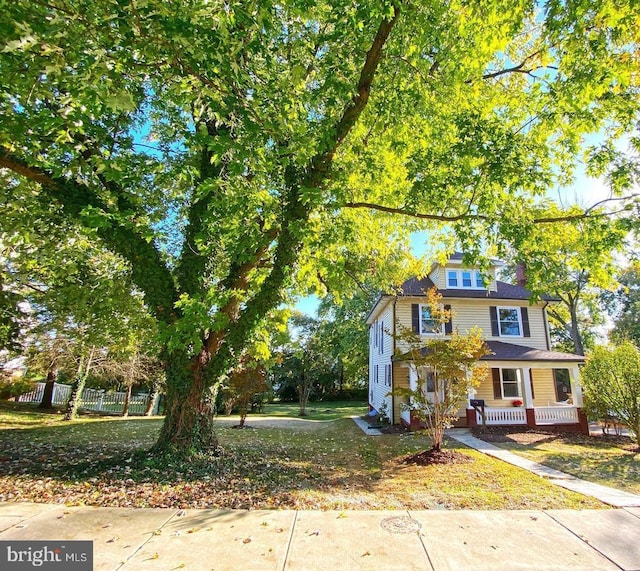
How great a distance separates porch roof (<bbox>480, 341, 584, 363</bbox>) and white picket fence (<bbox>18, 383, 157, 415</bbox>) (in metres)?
19.3

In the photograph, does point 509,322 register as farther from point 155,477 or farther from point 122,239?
point 122,239

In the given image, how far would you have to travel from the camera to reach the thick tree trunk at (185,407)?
7043mm

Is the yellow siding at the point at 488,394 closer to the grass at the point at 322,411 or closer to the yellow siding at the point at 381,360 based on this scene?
the yellow siding at the point at 381,360

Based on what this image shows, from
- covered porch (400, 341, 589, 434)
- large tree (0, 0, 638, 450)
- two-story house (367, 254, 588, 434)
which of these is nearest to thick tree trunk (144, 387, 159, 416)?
two-story house (367, 254, 588, 434)

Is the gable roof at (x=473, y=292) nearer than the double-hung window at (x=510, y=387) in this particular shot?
No

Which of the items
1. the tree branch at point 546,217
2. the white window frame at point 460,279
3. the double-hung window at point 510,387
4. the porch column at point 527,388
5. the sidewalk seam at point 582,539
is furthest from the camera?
the white window frame at point 460,279

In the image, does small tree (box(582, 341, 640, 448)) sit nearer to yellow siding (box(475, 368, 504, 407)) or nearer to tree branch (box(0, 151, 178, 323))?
yellow siding (box(475, 368, 504, 407))

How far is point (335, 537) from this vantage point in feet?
13.2

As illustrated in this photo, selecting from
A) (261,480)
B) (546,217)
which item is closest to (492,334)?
(546,217)

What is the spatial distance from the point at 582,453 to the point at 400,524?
9000mm

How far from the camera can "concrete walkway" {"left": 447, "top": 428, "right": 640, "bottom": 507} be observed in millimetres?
5676

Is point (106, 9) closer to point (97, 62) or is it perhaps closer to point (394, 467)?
point (97, 62)

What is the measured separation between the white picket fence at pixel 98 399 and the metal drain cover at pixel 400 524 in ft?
68.3

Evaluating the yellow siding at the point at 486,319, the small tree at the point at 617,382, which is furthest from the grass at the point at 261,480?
the yellow siding at the point at 486,319
